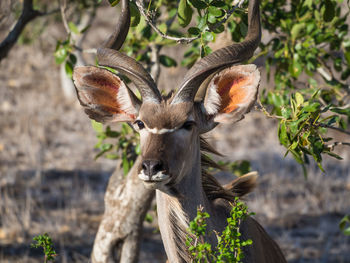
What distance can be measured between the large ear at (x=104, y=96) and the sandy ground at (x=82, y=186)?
1.82 m

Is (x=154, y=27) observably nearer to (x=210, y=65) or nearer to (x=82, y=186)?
(x=210, y=65)

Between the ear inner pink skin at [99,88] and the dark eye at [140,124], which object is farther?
the ear inner pink skin at [99,88]

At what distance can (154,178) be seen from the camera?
300 centimetres

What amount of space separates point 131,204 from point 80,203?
132 inches

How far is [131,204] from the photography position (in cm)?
495

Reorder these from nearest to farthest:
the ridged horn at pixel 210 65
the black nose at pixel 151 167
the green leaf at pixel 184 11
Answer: the black nose at pixel 151 167
the ridged horn at pixel 210 65
the green leaf at pixel 184 11

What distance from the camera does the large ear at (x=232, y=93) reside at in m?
3.33

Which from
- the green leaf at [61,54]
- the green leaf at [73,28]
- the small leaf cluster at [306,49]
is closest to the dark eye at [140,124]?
the small leaf cluster at [306,49]

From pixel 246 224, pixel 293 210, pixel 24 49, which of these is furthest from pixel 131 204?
pixel 24 49

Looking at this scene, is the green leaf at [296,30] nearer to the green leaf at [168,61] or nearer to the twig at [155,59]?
the green leaf at [168,61]

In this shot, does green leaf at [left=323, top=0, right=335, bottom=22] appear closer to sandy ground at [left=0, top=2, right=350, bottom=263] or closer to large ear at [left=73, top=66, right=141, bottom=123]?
large ear at [left=73, top=66, right=141, bottom=123]

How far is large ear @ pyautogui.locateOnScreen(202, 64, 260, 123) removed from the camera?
3.33 m

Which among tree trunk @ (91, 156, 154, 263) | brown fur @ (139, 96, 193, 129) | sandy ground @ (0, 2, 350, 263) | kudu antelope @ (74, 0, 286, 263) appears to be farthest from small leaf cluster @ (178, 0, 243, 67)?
sandy ground @ (0, 2, 350, 263)

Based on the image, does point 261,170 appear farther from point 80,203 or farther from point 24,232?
point 24,232
